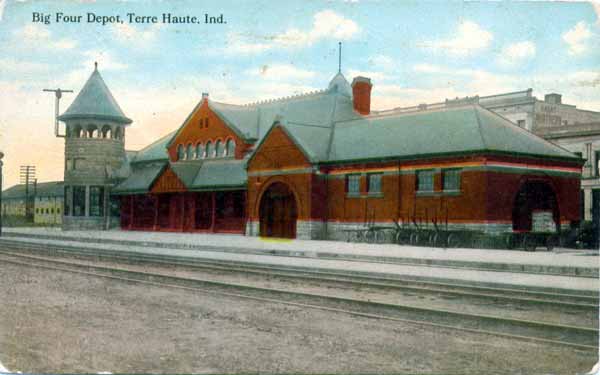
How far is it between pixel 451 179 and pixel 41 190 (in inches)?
3107

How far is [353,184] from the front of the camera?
115 feet

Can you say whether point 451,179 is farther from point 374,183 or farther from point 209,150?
point 209,150

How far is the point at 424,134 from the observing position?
109ft

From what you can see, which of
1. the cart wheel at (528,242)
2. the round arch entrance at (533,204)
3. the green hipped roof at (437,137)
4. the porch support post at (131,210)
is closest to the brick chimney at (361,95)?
the green hipped roof at (437,137)

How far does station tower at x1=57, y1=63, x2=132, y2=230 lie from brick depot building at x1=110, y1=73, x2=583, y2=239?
4594 mm

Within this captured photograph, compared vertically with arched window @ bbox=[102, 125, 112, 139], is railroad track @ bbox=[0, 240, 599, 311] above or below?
below

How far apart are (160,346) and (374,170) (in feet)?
83.3

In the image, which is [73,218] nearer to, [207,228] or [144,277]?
[207,228]

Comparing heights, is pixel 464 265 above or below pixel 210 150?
below

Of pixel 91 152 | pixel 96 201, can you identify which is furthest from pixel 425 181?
pixel 96 201

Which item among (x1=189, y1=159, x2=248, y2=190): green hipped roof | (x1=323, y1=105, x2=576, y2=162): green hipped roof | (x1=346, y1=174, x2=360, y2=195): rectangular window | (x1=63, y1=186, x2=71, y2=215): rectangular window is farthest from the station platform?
(x1=63, y1=186, x2=71, y2=215): rectangular window

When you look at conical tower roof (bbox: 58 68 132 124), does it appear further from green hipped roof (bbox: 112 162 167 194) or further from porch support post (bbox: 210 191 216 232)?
porch support post (bbox: 210 191 216 232)

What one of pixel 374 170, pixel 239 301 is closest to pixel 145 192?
pixel 374 170

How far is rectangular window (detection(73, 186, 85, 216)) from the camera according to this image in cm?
5128
